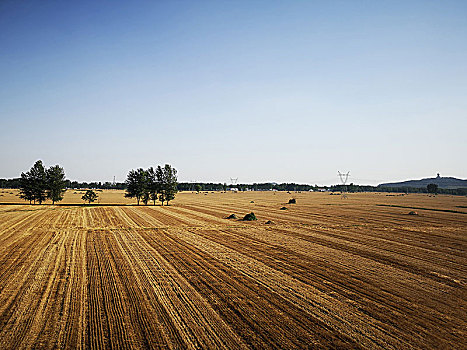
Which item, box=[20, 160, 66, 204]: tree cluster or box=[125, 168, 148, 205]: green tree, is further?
box=[125, 168, 148, 205]: green tree

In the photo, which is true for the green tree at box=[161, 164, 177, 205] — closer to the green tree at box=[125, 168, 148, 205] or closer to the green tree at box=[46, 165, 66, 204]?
the green tree at box=[125, 168, 148, 205]

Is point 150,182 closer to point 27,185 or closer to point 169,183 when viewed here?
point 169,183

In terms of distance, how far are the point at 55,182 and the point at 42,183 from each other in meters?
2.88

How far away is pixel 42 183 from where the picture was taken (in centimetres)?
8294

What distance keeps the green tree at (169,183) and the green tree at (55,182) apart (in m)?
25.9

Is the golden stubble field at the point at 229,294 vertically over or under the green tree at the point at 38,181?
under

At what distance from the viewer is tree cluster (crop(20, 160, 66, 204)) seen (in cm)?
8175

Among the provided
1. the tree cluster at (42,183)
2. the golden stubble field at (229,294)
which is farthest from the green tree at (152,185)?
the golden stubble field at (229,294)

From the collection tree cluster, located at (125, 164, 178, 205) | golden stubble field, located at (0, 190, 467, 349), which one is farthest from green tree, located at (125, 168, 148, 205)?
golden stubble field, located at (0, 190, 467, 349)

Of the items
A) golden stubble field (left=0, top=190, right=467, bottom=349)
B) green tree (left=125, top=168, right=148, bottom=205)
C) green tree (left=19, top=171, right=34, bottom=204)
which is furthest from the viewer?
green tree (left=125, top=168, right=148, bottom=205)

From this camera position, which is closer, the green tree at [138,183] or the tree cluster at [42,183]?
the tree cluster at [42,183]

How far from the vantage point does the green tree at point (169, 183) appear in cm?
9019

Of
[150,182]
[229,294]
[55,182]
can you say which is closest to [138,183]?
[150,182]

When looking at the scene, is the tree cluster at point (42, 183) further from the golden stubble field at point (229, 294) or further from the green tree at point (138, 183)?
the golden stubble field at point (229, 294)
